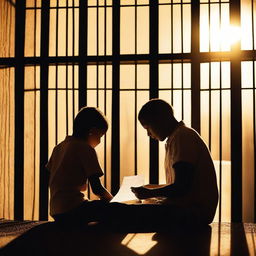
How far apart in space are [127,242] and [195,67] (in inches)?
75.1

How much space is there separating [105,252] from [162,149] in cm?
179

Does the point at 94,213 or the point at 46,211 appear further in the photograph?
the point at 46,211

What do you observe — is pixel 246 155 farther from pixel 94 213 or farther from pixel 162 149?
pixel 94 213

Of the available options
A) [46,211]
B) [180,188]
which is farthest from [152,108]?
[46,211]

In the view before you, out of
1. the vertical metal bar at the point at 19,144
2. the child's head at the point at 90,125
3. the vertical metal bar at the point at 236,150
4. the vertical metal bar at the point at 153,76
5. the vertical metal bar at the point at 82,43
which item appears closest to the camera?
the child's head at the point at 90,125

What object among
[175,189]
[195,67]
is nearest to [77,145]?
[175,189]

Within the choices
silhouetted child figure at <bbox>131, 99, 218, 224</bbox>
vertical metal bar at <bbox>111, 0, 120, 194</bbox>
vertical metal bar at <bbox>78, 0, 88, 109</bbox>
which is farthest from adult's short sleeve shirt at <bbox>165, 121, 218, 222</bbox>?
vertical metal bar at <bbox>78, 0, 88, 109</bbox>

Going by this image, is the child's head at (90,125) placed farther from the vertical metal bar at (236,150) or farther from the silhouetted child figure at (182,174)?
the vertical metal bar at (236,150)

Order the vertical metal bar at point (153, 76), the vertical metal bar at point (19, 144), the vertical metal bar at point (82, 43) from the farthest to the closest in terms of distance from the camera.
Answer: the vertical metal bar at point (19, 144) < the vertical metal bar at point (82, 43) < the vertical metal bar at point (153, 76)

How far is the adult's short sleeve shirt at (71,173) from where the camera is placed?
2895mm

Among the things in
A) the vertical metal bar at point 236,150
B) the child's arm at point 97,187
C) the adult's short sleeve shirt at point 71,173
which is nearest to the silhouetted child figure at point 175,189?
the child's arm at point 97,187

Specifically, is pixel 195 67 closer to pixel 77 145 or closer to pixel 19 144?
pixel 77 145

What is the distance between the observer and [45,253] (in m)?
2.35

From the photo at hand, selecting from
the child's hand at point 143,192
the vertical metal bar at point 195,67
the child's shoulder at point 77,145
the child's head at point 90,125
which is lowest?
the child's hand at point 143,192
